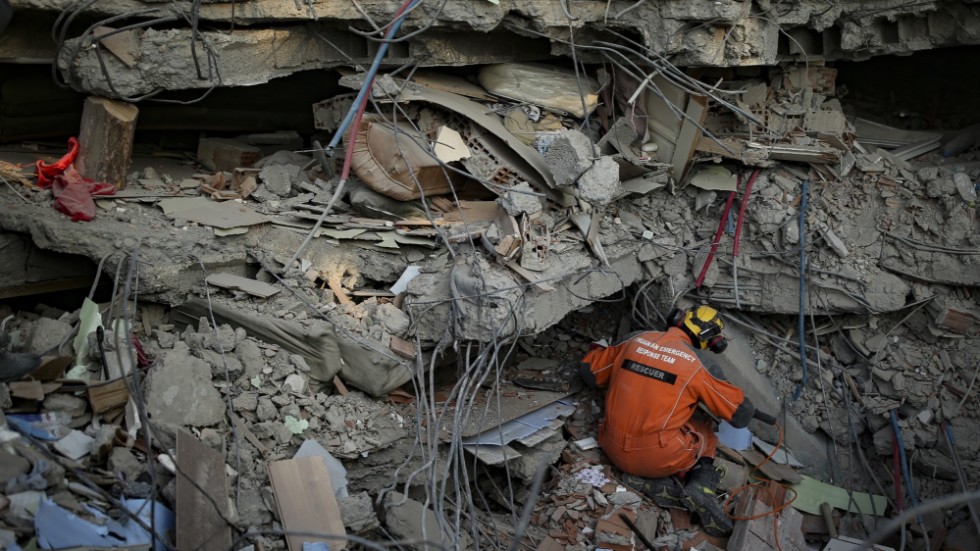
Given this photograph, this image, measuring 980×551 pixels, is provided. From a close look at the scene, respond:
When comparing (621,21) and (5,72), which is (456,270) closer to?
(621,21)

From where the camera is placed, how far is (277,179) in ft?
22.4

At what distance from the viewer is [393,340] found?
19.9ft

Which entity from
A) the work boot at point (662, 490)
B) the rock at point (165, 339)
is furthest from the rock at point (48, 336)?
the work boot at point (662, 490)

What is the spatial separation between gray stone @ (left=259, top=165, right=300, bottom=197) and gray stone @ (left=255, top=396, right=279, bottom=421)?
2047mm

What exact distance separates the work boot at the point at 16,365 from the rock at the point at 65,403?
0.60ft

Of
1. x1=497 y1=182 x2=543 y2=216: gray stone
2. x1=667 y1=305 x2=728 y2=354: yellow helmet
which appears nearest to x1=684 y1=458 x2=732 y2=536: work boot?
x1=667 y1=305 x2=728 y2=354: yellow helmet

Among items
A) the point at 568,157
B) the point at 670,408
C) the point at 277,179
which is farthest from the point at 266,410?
the point at 670,408

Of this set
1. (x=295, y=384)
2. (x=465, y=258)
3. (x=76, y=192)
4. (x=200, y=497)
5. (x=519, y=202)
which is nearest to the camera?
(x=200, y=497)

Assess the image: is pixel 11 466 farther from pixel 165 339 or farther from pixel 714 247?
pixel 714 247

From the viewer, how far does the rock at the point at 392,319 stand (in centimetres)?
610

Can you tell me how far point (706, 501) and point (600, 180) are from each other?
270 cm

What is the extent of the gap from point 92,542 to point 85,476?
432mm

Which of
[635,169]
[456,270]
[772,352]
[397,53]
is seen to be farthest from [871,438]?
[397,53]

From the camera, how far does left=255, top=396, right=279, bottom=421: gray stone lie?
525 cm
